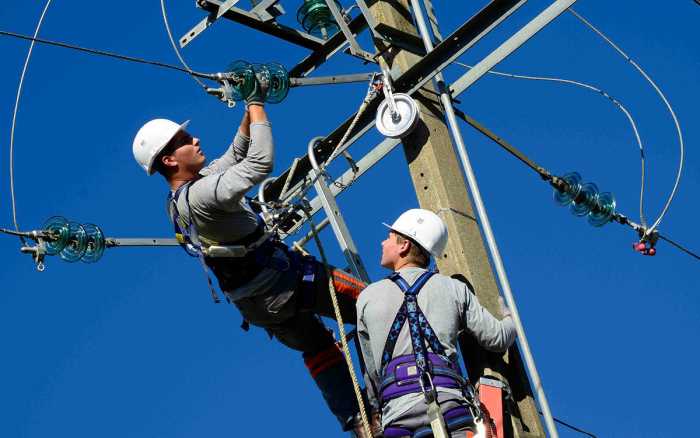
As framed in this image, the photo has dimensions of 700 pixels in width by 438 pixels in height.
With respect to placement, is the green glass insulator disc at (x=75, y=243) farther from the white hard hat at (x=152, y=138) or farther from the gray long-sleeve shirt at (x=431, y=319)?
the gray long-sleeve shirt at (x=431, y=319)

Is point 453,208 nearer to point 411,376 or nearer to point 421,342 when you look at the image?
point 421,342

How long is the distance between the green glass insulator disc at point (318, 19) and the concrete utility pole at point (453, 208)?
646mm

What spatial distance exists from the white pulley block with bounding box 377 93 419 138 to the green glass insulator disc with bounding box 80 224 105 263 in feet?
5.33

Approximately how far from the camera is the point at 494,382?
6.52 meters

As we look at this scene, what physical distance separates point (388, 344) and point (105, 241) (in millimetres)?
1838

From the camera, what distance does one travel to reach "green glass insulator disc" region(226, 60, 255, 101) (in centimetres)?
660

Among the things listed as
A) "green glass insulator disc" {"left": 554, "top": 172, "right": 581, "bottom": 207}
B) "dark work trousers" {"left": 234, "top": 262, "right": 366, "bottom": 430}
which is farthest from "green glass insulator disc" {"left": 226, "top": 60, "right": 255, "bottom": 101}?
"green glass insulator disc" {"left": 554, "top": 172, "right": 581, "bottom": 207}

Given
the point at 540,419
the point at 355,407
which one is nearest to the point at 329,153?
the point at 355,407

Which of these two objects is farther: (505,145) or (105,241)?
(505,145)

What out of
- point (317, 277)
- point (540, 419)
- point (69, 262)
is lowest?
point (540, 419)

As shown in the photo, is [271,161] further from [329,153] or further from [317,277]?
[329,153]

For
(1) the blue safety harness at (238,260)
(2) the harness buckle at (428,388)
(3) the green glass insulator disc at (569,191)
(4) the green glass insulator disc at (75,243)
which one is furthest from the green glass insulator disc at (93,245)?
(3) the green glass insulator disc at (569,191)

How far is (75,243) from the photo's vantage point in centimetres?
719

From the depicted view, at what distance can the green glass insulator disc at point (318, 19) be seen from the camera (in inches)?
327
